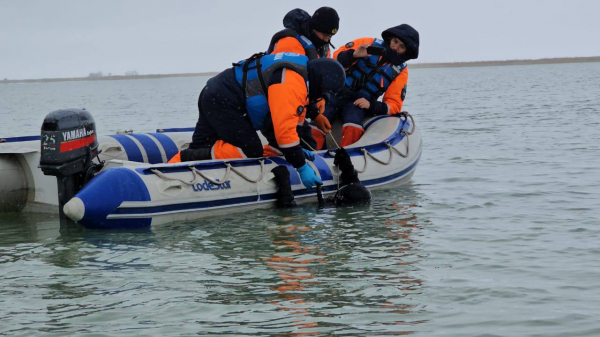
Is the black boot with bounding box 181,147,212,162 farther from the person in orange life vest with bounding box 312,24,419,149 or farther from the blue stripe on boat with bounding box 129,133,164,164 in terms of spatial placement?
the person in orange life vest with bounding box 312,24,419,149

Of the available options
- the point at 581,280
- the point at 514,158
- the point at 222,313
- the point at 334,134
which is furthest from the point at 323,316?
the point at 514,158

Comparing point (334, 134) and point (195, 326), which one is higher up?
point (334, 134)

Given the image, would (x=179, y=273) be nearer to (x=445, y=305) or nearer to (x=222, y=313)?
(x=222, y=313)

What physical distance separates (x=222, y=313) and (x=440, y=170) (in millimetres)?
6756

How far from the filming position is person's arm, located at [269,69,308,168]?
6676 millimetres

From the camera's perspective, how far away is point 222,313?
431 centimetres

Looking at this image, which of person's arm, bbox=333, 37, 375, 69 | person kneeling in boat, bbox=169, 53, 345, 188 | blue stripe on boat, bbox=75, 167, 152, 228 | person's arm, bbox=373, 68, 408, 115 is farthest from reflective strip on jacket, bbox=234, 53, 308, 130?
person's arm, bbox=373, 68, 408, 115

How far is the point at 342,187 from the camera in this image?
24.9ft

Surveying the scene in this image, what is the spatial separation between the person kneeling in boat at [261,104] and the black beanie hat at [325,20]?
725mm

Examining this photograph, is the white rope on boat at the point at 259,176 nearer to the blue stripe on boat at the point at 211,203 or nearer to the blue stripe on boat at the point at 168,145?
the blue stripe on boat at the point at 211,203

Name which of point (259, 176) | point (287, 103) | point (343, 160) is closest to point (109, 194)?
point (259, 176)

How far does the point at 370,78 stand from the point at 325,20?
1463 mm

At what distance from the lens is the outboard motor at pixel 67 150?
6145 mm

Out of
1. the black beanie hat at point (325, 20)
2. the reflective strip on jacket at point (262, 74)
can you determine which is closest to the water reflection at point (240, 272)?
the reflective strip on jacket at point (262, 74)
